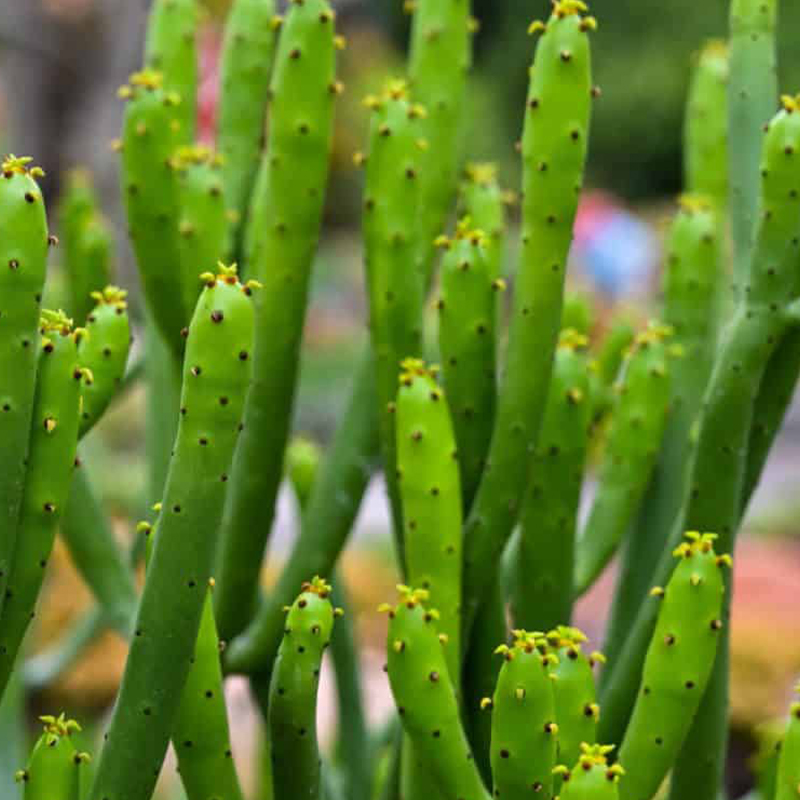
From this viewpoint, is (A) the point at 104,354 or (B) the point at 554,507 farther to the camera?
(B) the point at 554,507

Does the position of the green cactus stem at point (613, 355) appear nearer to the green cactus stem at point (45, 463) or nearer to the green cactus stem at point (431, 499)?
the green cactus stem at point (431, 499)

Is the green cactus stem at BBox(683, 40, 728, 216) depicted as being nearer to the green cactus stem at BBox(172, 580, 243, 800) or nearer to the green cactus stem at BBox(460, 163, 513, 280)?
the green cactus stem at BBox(460, 163, 513, 280)

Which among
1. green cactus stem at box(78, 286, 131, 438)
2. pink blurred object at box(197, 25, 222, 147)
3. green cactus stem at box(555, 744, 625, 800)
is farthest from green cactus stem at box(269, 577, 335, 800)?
pink blurred object at box(197, 25, 222, 147)

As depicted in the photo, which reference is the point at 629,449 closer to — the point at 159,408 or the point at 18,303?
the point at 159,408

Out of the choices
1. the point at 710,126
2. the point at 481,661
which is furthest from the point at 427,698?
the point at 710,126

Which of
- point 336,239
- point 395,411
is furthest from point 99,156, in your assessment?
point 395,411

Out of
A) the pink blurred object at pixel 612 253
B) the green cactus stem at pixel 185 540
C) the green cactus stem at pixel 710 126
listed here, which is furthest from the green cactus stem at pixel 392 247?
the pink blurred object at pixel 612 253

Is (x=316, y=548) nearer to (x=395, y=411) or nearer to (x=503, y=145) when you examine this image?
(x=395, y=411)
